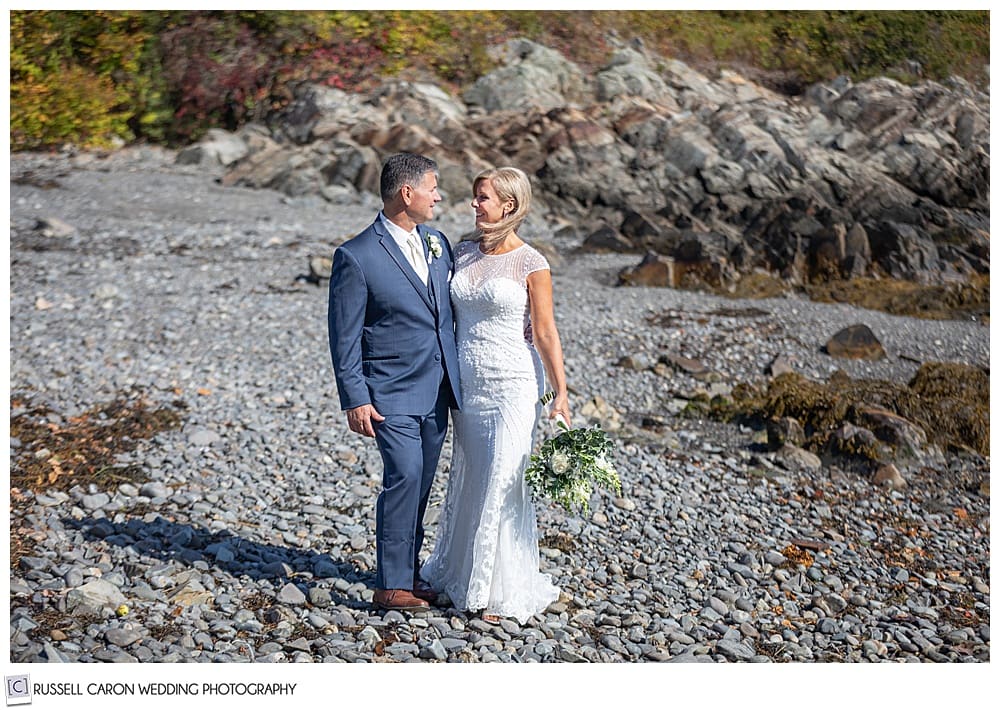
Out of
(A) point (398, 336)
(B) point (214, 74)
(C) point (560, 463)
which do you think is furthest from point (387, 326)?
(B) point (214, 74)

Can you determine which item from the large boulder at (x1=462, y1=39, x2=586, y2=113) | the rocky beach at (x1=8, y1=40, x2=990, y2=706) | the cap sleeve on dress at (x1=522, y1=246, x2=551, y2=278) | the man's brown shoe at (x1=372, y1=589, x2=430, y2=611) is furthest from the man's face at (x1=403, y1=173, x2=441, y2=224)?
the large boulder at (x1=462, y1=39, x2=586, y2=113)

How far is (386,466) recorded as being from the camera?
441cm

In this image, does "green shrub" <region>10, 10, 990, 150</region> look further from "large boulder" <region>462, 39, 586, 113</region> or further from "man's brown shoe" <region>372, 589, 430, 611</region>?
"man's brown shoe" <region>372, 589, 430, 611</region>

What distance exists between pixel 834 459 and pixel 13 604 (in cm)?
554

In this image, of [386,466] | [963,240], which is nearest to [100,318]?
[386,466]

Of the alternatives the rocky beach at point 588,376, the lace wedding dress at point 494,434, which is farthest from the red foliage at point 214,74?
the lace wedding dress at point 494,434

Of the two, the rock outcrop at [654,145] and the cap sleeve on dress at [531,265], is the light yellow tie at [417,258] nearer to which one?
the cap sleeve on dress at [531,265]

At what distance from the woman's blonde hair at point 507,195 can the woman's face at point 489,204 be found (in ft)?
0.04

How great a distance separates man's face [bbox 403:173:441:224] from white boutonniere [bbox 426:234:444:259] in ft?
0.33

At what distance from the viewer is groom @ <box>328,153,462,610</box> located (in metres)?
4.18

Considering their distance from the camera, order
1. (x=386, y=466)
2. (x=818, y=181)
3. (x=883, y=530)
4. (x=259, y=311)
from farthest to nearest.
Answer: (x=818, y=181) → (x=259, y=311) → (x=883, y=530) → (x=386, y=466)

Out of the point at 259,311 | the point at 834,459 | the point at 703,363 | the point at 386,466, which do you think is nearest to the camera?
the point at 386,466

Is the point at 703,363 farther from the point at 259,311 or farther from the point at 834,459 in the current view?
the point at 259,311
